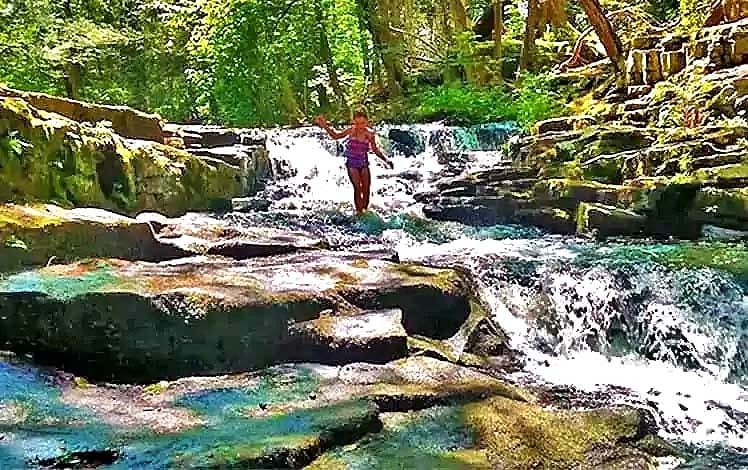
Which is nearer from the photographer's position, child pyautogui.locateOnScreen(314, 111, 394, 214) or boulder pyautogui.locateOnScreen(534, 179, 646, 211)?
A: child pyautogui.locateOnScreen(314, 111, 394, 214)

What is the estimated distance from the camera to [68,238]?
7.66 meters

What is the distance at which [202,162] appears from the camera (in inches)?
559

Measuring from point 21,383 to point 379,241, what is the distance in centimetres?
722

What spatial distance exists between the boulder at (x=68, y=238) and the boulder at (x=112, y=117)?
543 cm

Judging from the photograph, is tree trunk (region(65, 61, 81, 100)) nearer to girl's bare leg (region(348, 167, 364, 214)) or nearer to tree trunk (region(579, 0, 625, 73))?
girl's bare leg (region(348, 167, 364, 214))

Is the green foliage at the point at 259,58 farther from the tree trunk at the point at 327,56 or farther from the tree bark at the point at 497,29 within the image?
the tree bark at the point at 497,29

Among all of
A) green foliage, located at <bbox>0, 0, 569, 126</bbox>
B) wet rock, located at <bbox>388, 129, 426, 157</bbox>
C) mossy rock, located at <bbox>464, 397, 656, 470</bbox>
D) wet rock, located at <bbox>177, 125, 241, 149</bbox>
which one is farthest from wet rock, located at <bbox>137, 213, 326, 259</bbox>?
green foliage, located at <bbox>0, 0, 569, 126</bbox>

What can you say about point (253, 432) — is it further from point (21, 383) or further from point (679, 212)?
point (679, 212)

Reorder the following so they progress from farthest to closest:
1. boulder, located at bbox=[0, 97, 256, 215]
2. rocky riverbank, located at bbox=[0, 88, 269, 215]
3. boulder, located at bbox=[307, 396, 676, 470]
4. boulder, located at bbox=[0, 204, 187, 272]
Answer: rocky riverbank, located at bbox=[0, 88, 269, 215], boulder, located at bbox=[0, 97, 256, 215], boulder, located at bbox=[0, 204, 187, 272], boulder, located at bbox=[307, 396, 676, 470]

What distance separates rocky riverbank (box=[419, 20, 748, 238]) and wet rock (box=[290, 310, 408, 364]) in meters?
6.43

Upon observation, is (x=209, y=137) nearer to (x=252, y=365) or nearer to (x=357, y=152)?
(x=357, y=152)

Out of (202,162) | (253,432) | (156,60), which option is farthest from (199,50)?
(253,432)

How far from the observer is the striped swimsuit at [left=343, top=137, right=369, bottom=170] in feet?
37.9

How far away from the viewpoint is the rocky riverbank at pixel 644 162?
11.0m
